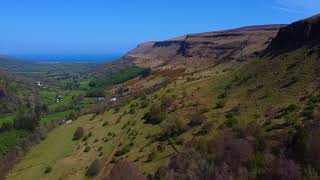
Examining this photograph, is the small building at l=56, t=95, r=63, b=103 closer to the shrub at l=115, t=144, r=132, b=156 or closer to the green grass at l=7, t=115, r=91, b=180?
the green grass at l=7, t=115, r=91, b=180

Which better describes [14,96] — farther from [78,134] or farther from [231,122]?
[231,122]

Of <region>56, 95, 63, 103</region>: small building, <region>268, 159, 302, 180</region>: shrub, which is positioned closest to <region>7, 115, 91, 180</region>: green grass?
<region>268, 159, 302, 180</region>: shrub

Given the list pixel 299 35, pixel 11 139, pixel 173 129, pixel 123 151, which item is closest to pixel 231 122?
pixel 173 129

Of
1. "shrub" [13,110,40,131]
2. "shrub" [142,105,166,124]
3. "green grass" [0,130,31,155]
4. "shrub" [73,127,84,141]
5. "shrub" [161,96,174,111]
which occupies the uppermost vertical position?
"shrub" [161,96,174,111]

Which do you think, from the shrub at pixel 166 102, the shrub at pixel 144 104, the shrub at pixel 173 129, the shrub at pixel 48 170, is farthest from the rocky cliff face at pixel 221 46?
the shrub at pixel 48 170

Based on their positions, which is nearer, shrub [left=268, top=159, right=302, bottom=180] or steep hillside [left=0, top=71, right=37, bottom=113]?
shrub [left=268, top=159, right=302, bottom=180]

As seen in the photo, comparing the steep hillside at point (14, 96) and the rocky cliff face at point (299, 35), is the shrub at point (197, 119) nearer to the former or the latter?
the rocky cliff face at point (299, 35)
